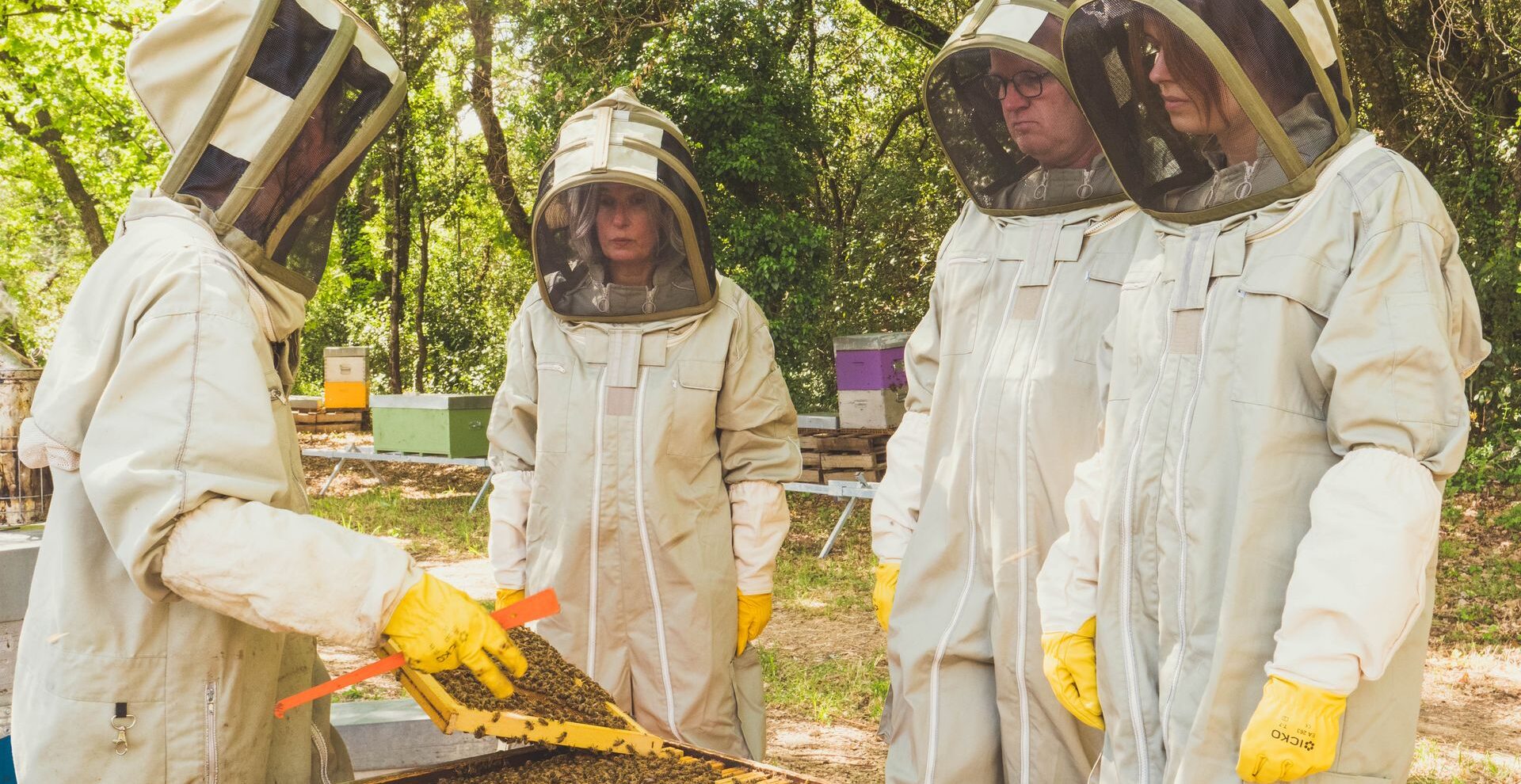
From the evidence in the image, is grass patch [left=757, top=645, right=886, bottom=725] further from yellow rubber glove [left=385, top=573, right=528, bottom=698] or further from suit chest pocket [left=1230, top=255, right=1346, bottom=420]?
suit chest pocket [left=1230, top=255, right=1346, bottom=420]

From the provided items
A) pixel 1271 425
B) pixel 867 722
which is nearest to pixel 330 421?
pixel 867 722

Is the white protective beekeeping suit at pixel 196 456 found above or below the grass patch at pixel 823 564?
above

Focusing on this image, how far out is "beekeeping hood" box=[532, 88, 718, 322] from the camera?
10.7 ft

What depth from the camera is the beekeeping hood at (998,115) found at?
2602 mm

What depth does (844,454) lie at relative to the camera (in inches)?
355

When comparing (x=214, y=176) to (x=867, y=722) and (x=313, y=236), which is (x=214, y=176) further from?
(x=867, y=722)

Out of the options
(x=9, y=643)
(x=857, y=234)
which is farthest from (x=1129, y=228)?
(x=857, y=234)

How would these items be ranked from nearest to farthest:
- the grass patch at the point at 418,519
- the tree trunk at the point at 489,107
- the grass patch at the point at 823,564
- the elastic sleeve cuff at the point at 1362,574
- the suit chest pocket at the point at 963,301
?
the elastic sleeve cuff at the point at 1362,574, the suit chest pocket at the point at 963,301, the grass patch at the point at 823,564, the grass patch at the point at 418,519, the tree trunk at the point at 489,107

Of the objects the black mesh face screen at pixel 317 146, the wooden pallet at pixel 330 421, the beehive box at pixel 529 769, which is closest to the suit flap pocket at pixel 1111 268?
the beehive box at pixel 529 769

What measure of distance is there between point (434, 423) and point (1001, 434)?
29.4 ft

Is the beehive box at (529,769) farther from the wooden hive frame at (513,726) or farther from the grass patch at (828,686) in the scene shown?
the grass patch at (828,686)

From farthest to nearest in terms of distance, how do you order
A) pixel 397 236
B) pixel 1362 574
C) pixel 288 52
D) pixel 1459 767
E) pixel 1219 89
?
pixel 397 236 → pixel 1459 767 → pixel 288 52 → pixel 1219 89 → pixel 1362 574

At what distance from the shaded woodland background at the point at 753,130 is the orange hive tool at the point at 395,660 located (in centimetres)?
639

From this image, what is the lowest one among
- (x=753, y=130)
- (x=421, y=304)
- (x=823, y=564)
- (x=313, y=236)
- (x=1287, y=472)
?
(x=823, y=564)
